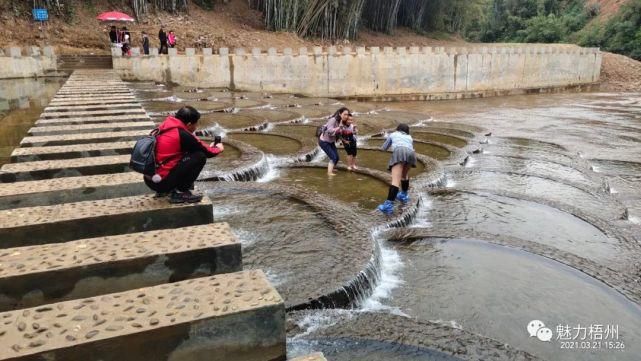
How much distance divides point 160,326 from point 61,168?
11.3 feet

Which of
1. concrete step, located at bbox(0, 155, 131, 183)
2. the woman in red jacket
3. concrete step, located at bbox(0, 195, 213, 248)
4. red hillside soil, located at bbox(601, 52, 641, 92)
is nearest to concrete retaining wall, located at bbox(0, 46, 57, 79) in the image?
concrete step, located at bbox(0, 155, 131, 183)

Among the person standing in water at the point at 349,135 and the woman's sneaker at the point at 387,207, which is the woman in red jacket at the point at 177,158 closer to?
the woman's sneaker at the point at 387,207

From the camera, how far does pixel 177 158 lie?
420 centimetres

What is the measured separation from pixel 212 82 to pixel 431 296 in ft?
65.0

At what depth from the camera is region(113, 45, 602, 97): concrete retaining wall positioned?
22500mm

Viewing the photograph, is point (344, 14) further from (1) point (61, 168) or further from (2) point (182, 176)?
(2) point (182, 176)

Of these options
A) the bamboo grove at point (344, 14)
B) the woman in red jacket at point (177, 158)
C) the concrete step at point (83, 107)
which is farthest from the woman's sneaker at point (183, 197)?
the bamboo grove at point (344, 14)

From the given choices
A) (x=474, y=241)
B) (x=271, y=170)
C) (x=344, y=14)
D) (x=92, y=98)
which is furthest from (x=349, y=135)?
(x=344, y=14)

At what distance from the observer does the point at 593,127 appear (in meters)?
18.1

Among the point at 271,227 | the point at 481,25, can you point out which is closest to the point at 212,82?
the point at 271,227

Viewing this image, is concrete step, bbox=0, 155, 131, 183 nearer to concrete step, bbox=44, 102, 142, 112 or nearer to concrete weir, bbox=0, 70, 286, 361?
concrete weir, bbox=0, 70, 286, 361

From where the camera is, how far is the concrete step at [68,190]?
4316mm

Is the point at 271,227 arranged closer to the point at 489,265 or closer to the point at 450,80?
the point at 489,265

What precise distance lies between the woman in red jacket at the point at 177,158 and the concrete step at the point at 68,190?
618 millimetres
